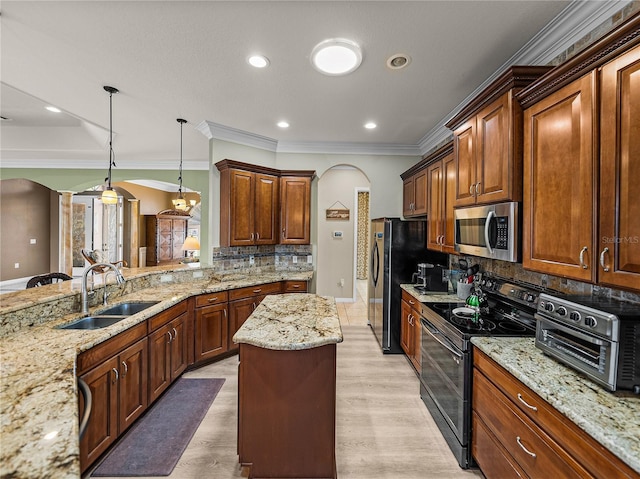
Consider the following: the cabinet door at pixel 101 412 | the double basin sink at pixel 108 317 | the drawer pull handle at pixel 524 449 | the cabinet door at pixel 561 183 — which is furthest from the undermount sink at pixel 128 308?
the cabinet door at pixel 561 183

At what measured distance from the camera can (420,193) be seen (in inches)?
146

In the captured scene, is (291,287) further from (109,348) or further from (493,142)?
(493,142)

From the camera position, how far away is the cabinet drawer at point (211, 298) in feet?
10.1

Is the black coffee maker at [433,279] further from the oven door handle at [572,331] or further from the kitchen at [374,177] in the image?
the oven door handle at [572,331]

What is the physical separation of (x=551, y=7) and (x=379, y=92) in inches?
52.9

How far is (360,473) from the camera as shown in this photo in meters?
1.83

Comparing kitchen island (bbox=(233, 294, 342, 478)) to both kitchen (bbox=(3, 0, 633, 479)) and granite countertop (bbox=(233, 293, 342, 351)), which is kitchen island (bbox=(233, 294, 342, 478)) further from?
kitchen (bbox=(3, 0, 633, 479))

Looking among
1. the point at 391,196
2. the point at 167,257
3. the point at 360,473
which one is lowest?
the point at 360,473

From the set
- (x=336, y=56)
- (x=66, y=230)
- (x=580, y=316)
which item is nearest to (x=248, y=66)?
(x=336, y=56)

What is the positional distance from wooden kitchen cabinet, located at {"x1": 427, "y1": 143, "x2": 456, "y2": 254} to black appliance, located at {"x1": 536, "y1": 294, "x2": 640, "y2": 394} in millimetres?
1321

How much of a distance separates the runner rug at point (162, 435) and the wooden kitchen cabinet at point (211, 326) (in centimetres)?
39

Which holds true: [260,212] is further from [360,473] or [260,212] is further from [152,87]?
[360,473]

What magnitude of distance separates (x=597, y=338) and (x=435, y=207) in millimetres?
2171

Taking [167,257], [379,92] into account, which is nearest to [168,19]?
[379,92]
